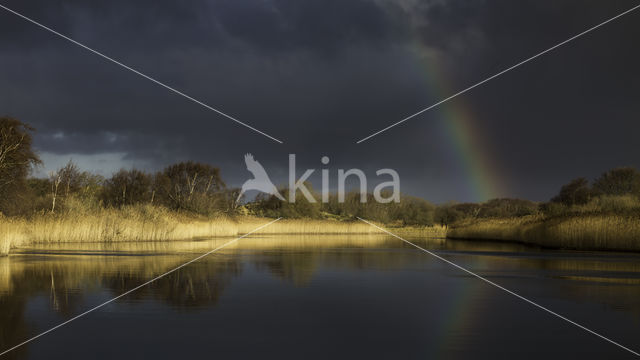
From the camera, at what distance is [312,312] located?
10883 mm

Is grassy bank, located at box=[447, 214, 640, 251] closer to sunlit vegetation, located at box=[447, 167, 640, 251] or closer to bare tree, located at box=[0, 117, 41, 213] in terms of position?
sunlit vegetation, located at box=[447, 167, 640, 251]

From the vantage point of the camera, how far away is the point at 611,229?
29.3 m

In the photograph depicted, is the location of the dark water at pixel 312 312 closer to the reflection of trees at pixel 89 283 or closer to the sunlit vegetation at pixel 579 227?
the reflection of trees at pixel 89 283

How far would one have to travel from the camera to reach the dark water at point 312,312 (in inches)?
311

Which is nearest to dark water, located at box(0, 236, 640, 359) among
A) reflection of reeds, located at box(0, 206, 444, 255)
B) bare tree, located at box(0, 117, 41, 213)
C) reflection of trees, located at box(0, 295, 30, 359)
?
reflection of trees, located at box(0, 295, 30, 359)

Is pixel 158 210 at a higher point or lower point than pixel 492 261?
higher

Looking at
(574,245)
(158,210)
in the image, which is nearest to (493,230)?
(574,245)

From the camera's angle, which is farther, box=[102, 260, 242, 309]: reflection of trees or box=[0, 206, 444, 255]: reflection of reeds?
box=[0, 206, 444, 255]: reflection of reeds

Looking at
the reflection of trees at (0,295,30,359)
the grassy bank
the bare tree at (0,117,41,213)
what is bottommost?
the reflection of trees at (0,295,30,359)

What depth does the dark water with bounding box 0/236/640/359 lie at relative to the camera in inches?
311

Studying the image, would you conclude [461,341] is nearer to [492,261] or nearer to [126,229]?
[492,261]

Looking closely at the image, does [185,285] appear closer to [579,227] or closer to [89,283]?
[89,283]

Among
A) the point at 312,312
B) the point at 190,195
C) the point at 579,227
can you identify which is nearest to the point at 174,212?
the point at 190,195

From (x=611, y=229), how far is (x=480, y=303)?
20428 mm
